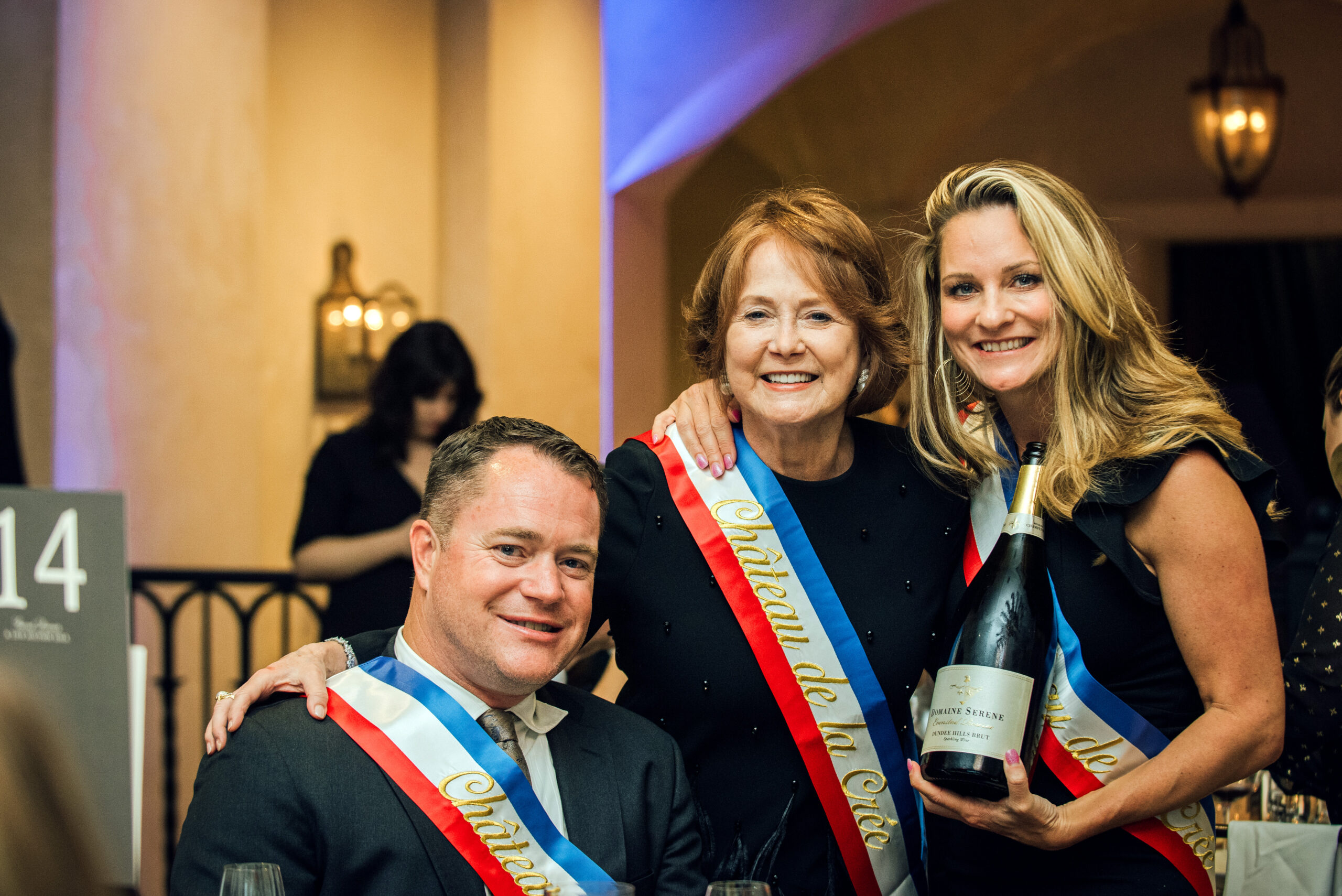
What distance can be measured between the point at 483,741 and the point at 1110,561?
71cm

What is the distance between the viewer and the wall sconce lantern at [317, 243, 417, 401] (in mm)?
4684

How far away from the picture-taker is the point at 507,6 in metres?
4.67

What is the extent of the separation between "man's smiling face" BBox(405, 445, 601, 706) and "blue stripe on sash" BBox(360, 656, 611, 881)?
5cm

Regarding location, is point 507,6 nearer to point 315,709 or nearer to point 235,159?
point 235,159

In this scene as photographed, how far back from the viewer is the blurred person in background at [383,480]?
2.93 meters

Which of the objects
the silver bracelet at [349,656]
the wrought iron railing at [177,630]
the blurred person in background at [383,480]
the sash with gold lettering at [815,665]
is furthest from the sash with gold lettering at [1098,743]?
the wrought iron railing at [177,630]

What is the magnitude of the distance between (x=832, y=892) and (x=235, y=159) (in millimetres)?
2703

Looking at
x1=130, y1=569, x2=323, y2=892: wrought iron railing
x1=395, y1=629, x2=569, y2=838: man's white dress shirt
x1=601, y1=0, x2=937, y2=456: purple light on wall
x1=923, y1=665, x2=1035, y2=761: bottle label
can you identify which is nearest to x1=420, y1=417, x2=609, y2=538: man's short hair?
x1=395, y1=629, x2=569, y2=838: man's white dress shirt

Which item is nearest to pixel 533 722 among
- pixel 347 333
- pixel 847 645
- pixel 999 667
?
pixel 847 645

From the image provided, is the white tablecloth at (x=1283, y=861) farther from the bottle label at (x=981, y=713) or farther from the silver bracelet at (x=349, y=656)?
the silver bracelet at (x=349, y=656)

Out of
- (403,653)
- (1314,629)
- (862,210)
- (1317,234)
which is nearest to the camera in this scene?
(403,653)

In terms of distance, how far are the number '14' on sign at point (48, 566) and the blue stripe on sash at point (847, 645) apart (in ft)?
3.27

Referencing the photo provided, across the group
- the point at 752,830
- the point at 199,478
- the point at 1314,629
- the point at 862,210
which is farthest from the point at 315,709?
the point at 862,210

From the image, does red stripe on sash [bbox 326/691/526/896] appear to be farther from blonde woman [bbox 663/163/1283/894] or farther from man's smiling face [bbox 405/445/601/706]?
blonde woman [bbox 663/163/1283/894]
